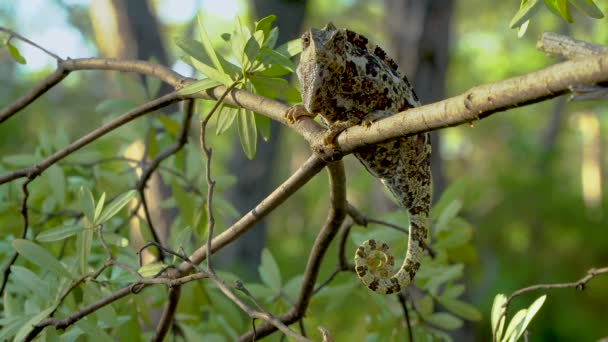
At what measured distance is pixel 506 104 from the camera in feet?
2.30

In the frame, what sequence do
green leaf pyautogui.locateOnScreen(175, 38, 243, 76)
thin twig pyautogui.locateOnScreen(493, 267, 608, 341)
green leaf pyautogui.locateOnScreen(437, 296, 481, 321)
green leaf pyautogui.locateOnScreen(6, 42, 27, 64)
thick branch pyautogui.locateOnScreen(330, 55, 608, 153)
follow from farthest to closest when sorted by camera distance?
1. green leaf pyautogui.locateOnScreen(437, 296, 481, 321)
2. green leaf pyautogui.locateOnScreen(6, 42, 27, 64)
3. green leaf pyautogui.locateOnScreen(175, 38, 243, 76)
4. thin twig pyautogui.locateOnScreen(493, 267, 608, 341)
5. thick branch pyautogui.locateOnScreen(330, 55, 608, 153)

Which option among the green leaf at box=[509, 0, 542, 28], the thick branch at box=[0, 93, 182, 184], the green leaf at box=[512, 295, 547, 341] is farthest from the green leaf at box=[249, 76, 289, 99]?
the green leaf at box=[512, 295, 547, 341]

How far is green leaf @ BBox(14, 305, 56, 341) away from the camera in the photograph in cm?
113

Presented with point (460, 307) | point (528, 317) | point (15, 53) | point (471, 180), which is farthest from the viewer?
point (471, 180)

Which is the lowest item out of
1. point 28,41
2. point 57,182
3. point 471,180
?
point 57,182

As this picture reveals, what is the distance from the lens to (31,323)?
1.16m

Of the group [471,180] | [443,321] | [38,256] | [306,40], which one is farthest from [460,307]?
[471,180]

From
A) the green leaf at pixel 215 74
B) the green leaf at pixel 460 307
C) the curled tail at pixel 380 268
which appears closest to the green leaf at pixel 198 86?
the green leaf at pixel 215 74

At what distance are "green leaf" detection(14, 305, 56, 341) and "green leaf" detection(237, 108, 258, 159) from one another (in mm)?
394

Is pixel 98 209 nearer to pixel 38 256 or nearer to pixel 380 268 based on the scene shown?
pixel 38 256

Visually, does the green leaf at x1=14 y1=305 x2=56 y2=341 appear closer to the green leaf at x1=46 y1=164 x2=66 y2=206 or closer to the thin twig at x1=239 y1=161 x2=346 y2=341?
the thin twig at x1=239 y1=161 x2=346 y2=341

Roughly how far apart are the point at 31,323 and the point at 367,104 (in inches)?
24.1

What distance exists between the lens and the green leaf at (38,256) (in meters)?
1.16

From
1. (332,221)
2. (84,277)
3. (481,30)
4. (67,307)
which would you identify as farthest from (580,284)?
(481,30)
